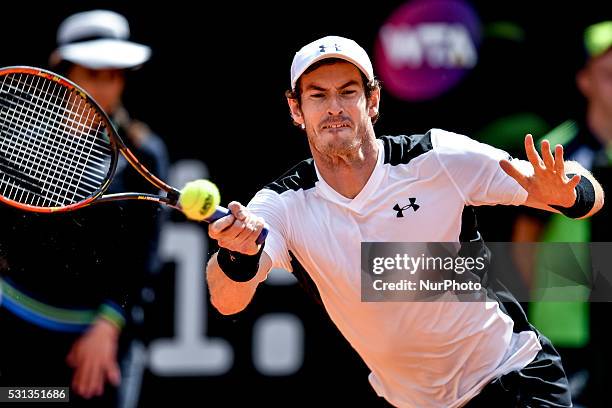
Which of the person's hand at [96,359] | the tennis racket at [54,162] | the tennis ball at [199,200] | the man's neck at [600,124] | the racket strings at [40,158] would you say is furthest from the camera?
the man's neck at [600,124]

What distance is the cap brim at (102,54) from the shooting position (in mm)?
5469

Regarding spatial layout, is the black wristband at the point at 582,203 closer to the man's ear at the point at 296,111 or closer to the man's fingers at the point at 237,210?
the man's ear at the point at 296,111

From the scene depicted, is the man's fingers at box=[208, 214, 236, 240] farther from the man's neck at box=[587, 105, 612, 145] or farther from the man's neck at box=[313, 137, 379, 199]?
the man's neck at box=[587, 105, 612, 145]

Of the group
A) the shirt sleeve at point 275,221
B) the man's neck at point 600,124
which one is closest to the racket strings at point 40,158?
the shirt sleeve at point 275,221

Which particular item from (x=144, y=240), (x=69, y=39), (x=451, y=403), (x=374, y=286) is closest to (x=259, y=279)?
(x=374, y=286)

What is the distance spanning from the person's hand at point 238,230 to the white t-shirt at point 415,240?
0.98 ft

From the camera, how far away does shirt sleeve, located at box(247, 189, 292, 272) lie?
13.2 feet

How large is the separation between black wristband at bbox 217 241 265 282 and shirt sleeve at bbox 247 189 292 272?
186 millimetres

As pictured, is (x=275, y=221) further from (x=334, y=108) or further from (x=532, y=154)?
(x=532, y=154)

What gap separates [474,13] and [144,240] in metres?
1.78

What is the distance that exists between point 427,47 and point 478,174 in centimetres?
190

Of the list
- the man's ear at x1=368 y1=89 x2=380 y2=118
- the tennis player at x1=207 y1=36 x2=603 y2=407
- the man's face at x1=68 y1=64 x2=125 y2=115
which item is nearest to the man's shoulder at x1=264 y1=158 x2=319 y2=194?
the tennis player at x1=207 y1=36 x2=603 y2=407

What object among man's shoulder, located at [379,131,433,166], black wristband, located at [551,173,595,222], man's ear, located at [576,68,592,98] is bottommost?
black wristband, located at [551,173,595,222]

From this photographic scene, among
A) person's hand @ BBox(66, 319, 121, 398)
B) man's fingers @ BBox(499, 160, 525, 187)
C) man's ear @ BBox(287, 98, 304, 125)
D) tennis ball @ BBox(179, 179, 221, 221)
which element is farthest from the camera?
person's hand @ BBox(66, 319, 121, 398)
